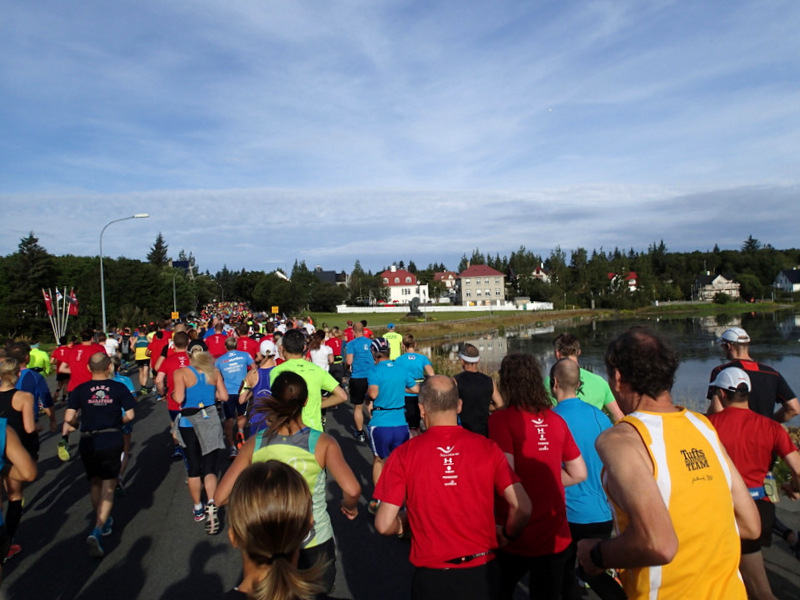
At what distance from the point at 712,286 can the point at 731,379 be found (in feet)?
438

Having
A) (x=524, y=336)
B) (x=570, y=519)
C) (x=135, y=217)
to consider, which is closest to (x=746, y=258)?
(x=524, y=336)

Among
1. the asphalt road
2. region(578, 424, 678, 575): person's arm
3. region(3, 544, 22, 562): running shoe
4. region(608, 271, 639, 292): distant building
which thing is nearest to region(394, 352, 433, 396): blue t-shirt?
the asphalt road

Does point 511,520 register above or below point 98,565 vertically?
above

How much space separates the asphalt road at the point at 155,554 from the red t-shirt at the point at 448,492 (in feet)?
5.91

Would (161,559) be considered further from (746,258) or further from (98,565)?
(746,258)

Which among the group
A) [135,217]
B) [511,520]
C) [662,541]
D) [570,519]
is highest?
[135,217]

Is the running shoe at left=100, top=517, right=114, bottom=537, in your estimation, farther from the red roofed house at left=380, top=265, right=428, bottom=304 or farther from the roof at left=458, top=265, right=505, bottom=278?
the red roofed house at left=380, top=265, right=428, bottom=304

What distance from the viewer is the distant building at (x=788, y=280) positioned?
121188 mm

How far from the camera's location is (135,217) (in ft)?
74.4

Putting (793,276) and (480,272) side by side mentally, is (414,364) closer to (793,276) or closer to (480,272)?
(480,272)

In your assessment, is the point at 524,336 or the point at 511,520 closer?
the point at 511,520

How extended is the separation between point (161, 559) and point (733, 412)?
498 cm

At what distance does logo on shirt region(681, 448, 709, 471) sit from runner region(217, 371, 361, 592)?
1866 millimetres

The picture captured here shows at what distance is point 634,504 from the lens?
2.05m
